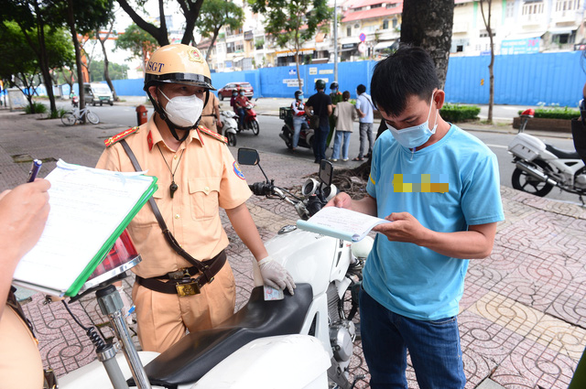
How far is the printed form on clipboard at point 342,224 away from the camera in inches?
46.2

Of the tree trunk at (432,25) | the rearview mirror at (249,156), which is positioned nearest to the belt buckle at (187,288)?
the rearview mirror at (249,156)

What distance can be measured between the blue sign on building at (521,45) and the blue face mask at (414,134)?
1265 inches

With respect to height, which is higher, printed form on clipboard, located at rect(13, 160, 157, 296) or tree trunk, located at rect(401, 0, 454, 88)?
tree trunk, located at rect(401, 0, 454, 88)

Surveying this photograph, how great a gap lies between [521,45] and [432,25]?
30211 mm

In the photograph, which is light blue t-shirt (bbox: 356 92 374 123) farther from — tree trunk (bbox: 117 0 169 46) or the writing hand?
the writing hand

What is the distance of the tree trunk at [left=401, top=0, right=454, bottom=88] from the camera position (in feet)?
15.2

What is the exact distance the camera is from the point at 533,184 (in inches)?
238

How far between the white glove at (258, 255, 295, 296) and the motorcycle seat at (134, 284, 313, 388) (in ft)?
0.14

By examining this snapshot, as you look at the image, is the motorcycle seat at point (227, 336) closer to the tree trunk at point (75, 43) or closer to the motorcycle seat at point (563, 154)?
the motorcycle seat at point (563, 154)

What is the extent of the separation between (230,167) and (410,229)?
0.92 metres

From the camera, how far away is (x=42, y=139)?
1289 centimetres

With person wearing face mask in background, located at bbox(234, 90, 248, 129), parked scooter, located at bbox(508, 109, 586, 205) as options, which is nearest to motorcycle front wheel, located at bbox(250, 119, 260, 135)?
person wearing face mask in background, located at bbox(234, 90, 248, 129)

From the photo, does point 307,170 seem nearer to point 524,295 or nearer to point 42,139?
point 524,295

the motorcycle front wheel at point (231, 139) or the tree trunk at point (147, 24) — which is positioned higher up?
the tree trunk at point (147, 24)
